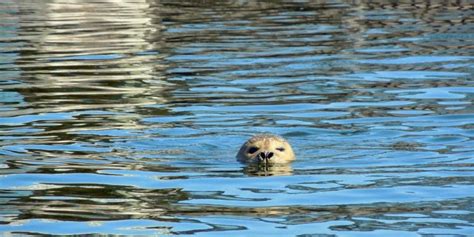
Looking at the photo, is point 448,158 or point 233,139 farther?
point 233,139

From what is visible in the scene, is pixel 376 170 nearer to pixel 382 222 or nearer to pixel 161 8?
pixel 382 222

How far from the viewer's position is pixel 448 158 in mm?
11836

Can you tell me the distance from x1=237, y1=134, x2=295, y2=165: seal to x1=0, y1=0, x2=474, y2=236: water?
16cm

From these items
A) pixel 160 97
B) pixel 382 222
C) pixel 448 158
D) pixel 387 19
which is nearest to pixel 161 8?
pixel 387 19

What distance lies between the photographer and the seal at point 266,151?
39.2 feet

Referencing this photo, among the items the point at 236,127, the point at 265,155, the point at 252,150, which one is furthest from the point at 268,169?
the point at 236,127

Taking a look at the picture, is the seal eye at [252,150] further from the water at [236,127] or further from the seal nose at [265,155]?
the water at [236,127]

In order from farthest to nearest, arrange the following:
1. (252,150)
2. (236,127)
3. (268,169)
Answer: (236,127)
(252,150)
(268,169)

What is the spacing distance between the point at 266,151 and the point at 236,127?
2181 millimetres

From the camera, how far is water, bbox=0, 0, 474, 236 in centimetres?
960

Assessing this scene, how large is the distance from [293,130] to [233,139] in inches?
32.1

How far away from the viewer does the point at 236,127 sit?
14.1 metres

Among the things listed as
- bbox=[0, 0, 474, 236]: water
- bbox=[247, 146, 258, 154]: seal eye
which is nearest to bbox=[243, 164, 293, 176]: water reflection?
bbox=[0, 0, 474, 236]: water

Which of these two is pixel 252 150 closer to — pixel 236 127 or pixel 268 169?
pixel 268 169
